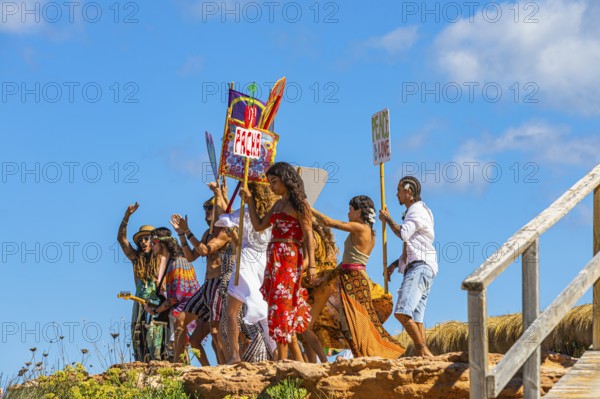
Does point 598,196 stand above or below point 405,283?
above

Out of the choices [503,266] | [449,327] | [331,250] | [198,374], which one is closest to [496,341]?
[449,327]

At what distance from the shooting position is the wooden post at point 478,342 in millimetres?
5781

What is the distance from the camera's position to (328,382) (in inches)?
302

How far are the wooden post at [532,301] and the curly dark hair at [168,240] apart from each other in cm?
643

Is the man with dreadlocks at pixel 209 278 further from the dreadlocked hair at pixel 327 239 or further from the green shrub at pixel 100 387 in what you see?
the green shrub at pixel 100 387

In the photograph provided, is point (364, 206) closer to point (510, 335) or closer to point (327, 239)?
point (327, 239)

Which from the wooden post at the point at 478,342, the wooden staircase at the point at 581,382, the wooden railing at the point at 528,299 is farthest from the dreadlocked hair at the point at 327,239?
the wooden post at the point at 478,342

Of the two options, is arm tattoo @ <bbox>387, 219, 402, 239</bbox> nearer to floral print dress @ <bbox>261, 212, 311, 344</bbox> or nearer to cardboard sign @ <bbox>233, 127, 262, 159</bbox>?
floral print dress @ <bbox>261, 212, 311, 344</bbox>

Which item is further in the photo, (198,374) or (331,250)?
(331,250)

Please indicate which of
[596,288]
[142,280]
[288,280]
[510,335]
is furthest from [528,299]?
[510,335]

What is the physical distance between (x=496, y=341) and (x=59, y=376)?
8.51 metres

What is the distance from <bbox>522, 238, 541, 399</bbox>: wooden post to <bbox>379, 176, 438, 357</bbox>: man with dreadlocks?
293cm

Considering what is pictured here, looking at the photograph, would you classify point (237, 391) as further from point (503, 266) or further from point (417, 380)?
point (503, 266)

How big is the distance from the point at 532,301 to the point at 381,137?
539 centimetres
